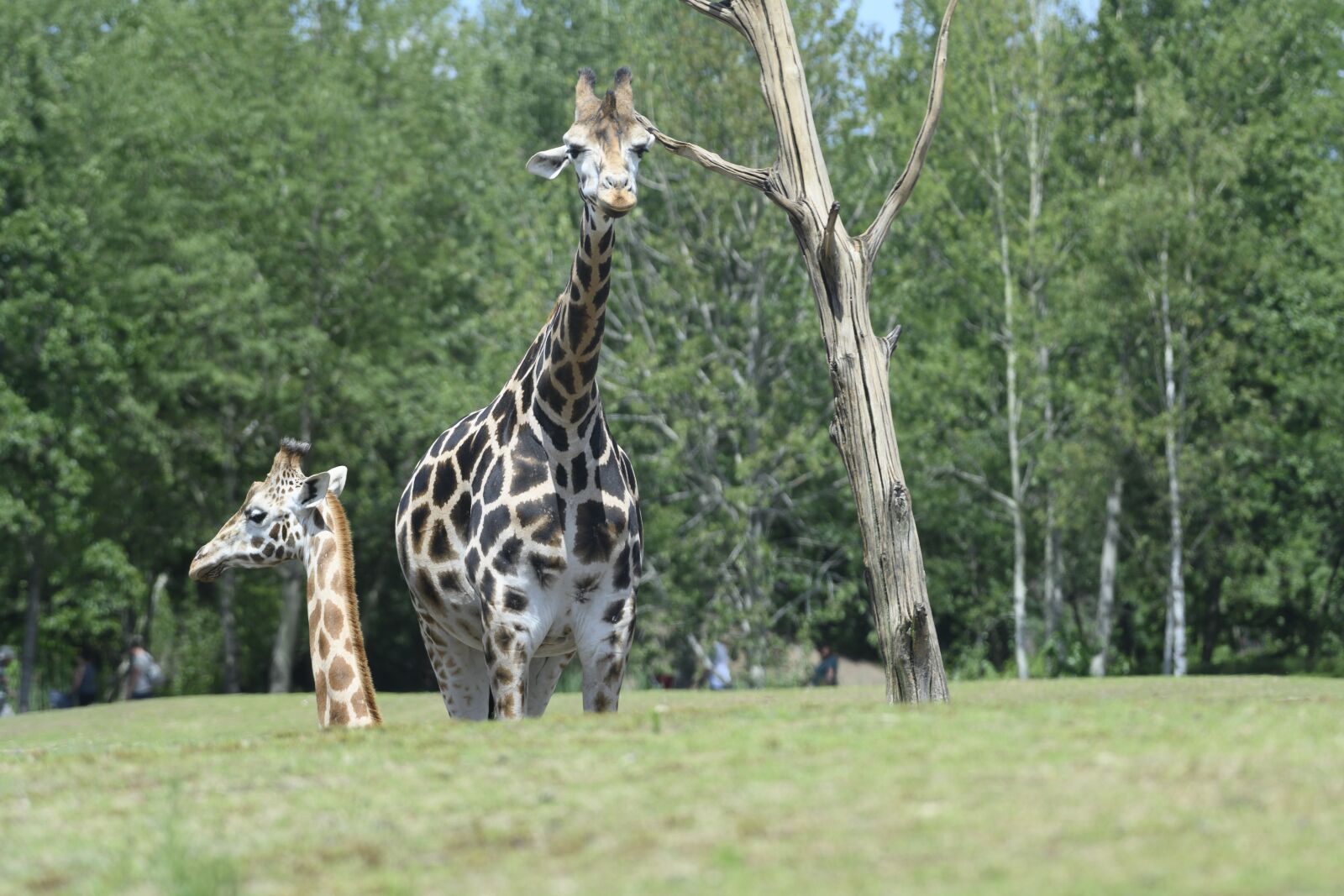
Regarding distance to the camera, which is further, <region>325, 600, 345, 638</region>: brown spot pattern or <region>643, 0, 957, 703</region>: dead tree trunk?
<region>643, 0, 957, 703</region>: dead tree trunk

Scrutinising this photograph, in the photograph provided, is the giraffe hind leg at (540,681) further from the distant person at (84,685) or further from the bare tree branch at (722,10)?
the distant person at (84,685)

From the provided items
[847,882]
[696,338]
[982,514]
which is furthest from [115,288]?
[847,882]

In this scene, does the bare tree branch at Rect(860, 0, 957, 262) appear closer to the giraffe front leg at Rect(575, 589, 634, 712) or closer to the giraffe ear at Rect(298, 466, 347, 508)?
the giraffe front leg at Rect(575, 589, 634, 712)

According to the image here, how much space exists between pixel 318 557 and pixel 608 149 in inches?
130

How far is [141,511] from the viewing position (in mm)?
38625

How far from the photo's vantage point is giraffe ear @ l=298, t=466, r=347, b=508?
10.9 meters

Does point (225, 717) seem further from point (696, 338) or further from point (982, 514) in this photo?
point (982, 514)

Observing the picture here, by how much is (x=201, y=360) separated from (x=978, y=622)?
18.2 m

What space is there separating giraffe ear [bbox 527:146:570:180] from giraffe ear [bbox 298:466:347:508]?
7.83ft

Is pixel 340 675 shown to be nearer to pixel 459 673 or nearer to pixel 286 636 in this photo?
pixel 459 673

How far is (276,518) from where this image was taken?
11094 mm

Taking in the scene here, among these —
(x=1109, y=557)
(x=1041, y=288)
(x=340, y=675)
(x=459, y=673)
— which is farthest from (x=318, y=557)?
(x=1041, y=288)

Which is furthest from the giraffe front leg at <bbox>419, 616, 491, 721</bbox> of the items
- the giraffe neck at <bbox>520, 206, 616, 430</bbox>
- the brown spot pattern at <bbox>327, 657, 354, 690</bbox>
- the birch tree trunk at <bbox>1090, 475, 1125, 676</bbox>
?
the birch tree trunk at <bbox>1090, 475, 1125, 676</bbox>

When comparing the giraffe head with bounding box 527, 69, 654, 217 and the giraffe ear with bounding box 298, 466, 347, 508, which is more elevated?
the giraffe head with bounding box 527, 69, 654, 217
